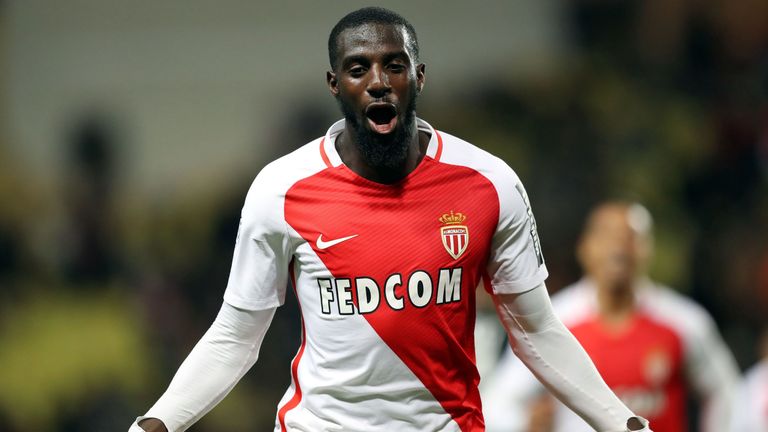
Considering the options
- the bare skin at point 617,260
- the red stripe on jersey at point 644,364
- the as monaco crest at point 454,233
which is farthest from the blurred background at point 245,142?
the as monaco crest at point 454,233

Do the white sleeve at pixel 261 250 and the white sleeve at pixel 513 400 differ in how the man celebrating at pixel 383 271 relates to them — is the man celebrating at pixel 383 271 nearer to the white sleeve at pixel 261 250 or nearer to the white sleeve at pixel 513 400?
the white sleeve at pixel 261 250

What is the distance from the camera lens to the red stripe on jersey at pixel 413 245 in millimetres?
3203

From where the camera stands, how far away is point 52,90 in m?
9.52

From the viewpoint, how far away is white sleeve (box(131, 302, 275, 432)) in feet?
10.8

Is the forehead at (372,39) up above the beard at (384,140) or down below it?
above

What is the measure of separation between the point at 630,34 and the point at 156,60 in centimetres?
362

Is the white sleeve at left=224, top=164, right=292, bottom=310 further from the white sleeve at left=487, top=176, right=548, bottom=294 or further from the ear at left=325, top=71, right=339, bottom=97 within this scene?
the white sleeve at left=487, top=176, right=548, bottom=294

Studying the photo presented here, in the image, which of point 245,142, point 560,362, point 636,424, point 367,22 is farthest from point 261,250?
point 245,142

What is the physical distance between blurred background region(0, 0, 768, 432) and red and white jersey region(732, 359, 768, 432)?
138 centimetres

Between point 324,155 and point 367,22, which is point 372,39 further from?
point 324,155

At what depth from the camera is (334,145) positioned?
338 centimetres

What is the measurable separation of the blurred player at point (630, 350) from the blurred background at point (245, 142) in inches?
79.6

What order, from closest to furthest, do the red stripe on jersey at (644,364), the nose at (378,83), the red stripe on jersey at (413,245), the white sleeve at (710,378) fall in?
the nose at (378,83) → the red stripe on jersey at (413,245) → the red stripe on jersey at (644,364) → the white sleeve at (710,378)

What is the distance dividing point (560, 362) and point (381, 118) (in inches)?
32.8
